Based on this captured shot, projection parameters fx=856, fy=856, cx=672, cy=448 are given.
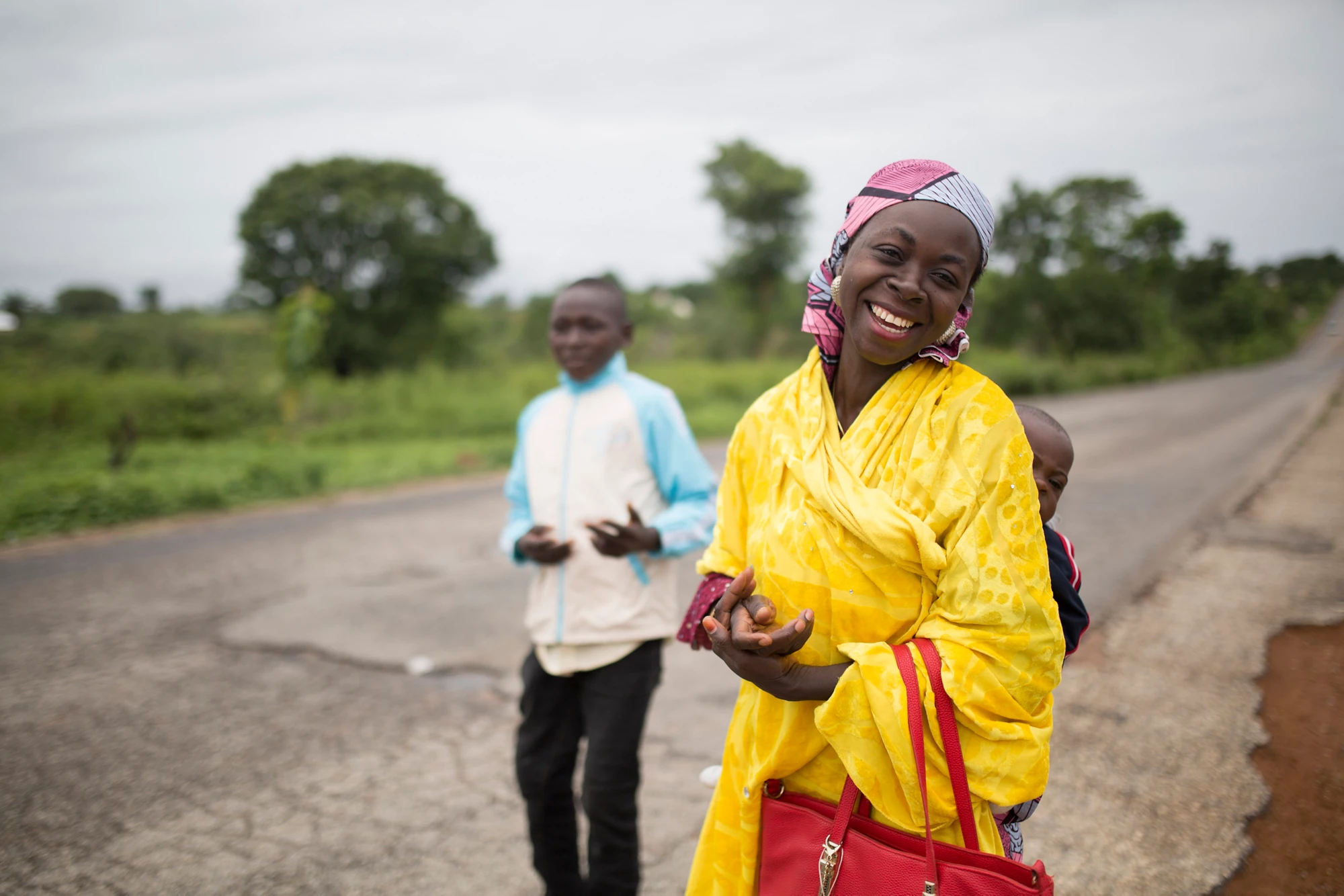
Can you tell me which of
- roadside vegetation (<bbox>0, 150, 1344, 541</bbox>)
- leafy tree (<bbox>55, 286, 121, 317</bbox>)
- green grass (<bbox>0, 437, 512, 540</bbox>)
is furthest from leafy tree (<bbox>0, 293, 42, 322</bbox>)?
green grass (<bbox>0, 437, 512, 540</bbox>)

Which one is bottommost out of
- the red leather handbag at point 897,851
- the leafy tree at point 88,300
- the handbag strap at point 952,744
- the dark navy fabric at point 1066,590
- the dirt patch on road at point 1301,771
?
the dirt patch on road at point 1301,771

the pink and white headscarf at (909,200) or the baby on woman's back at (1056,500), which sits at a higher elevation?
the pink and white headscarf at (909,200)

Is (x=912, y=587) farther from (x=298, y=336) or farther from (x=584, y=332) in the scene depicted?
(x=298, y=336)

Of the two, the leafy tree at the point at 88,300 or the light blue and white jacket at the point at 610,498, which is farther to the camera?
the leafy tree at the point at 88,300

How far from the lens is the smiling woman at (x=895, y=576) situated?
1.30 meters

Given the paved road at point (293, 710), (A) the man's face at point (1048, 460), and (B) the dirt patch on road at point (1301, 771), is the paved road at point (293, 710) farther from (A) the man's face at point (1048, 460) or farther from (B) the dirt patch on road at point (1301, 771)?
(A) the man's face at point (1048, 460)

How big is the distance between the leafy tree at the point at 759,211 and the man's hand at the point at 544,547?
25784mm

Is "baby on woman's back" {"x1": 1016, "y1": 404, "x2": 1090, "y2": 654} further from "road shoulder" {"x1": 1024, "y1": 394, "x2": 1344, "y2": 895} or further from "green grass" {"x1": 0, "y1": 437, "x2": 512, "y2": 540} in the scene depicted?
"green grass" {"x1": 0, "y1": 437, "x2": 512, "y2": 540}

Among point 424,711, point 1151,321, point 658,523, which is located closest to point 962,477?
point 658,523

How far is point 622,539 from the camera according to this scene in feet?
7.78

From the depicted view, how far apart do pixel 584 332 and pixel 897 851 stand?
1.70m

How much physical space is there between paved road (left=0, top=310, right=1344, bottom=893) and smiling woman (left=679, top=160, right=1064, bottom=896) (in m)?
1.63

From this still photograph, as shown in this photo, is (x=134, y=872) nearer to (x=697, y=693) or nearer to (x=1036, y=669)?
(x=697, y=693)

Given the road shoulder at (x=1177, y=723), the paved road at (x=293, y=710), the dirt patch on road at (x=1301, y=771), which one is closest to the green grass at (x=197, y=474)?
the paved road at (x=293, y=710)
